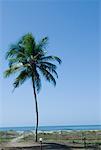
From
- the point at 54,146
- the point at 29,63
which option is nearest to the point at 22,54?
the point at 29,63

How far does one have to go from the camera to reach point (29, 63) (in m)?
36.8

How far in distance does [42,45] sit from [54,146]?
9.96 metres

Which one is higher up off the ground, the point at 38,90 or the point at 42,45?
the point at 42,45

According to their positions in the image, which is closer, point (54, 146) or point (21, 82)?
point (54, 146)

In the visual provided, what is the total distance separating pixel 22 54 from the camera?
121 ft

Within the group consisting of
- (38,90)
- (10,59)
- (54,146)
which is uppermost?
(10,59)

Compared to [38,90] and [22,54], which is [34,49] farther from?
[38,90]

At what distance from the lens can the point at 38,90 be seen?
37594 millimetres

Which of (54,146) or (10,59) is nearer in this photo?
(54,146)

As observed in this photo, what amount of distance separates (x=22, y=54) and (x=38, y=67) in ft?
6.11

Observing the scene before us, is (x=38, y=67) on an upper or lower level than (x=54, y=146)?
upper

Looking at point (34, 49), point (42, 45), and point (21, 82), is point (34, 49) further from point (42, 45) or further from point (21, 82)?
point (21, 82)

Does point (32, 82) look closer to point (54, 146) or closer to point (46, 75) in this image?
point (46, 75)

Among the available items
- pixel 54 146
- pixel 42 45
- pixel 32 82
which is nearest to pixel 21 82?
pixel 32 82
